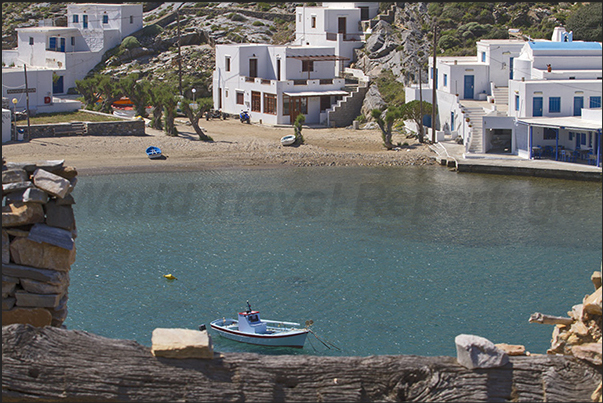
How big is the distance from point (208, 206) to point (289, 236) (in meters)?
6.72

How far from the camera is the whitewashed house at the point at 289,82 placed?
56.9m

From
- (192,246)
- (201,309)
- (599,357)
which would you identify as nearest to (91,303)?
(201,309)

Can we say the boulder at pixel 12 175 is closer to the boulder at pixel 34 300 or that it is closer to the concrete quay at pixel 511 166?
the boulder at pixel 34 300

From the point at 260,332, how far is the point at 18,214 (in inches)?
456

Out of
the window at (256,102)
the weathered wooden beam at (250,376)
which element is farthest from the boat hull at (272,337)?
the window at (256,102)

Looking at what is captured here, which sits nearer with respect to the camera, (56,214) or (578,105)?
(56,214)

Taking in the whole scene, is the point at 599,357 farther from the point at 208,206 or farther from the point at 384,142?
the point at 384,142

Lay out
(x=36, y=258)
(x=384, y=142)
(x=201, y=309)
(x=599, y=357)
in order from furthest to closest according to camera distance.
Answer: (x=384, y=142), (x=201, y=309), (x=36, y=258), (x=599, y=357)

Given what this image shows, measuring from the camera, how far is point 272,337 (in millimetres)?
21500

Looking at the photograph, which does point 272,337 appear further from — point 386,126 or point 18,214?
point 386,126

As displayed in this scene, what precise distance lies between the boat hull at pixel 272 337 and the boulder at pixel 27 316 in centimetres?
1042

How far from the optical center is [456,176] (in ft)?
142

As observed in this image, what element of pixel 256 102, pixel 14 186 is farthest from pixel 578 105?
pixel 14 186

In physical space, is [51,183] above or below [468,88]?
below
